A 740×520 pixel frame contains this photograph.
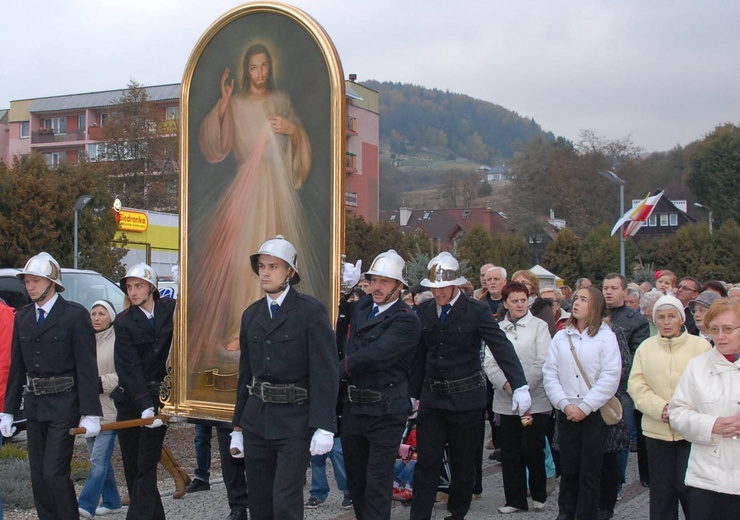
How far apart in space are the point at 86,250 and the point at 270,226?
100.0 feet

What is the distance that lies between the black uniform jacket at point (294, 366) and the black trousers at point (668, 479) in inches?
98.5

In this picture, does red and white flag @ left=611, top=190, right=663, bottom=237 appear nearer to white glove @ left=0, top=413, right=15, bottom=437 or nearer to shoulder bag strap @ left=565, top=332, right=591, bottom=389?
shoulder bag strap @ left=565, top=332, right=591, bottom=389

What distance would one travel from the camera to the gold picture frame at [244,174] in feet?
25.4

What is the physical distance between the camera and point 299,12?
7.88 m

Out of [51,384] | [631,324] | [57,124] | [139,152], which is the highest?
[57,124]

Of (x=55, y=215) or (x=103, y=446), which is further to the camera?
(x=55, y=215)

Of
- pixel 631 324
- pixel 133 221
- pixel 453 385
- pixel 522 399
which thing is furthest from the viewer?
pixel 133 221

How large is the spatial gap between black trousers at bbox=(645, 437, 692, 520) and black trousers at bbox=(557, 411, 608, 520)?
0.82 metres

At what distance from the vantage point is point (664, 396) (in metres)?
6.83

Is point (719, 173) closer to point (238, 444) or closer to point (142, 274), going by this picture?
point (142, 274)

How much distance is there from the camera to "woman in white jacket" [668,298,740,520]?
512cm

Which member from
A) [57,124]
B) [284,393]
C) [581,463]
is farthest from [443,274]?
[57,124]

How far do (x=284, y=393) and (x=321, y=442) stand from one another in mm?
399

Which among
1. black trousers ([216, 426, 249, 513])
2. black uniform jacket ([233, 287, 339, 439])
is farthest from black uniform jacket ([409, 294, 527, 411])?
black uniform jacket ([233, 287, 339, 439])
